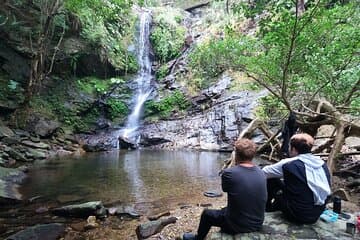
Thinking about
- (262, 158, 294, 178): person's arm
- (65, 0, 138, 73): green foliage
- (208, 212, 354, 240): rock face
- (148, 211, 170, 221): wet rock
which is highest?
(65, 0, 138, 73): green foliage

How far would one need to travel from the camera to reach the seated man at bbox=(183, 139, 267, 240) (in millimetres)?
3256

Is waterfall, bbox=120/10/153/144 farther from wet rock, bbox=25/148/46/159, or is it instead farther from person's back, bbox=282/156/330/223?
person's back, bbox=282/156/330/223

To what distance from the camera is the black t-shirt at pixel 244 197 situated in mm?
3252

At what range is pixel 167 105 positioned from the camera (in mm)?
19578

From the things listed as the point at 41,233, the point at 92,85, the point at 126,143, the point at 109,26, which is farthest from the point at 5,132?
the point at 109,26

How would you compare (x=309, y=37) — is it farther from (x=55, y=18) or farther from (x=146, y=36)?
(x=146, y=36)

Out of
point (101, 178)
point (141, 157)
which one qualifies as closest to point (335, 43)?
point (101, 178)

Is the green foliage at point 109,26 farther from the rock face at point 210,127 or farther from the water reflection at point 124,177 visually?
the water reflection at point 124,177

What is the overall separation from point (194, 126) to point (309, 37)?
1153 cm

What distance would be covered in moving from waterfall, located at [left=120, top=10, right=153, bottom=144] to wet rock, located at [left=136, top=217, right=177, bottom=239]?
11991 millimetres

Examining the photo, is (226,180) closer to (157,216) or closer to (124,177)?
(157,216)

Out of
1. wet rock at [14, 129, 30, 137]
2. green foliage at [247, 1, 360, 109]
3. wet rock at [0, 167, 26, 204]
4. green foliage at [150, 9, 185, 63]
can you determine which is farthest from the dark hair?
green foliage at [150, 9, 185, 63]

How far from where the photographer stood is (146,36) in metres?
23.8

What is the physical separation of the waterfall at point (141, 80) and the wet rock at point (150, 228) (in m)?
12.0
